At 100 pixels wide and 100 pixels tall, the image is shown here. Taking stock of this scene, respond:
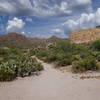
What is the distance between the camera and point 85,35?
5628 centimetres

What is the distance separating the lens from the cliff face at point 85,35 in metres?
53.3

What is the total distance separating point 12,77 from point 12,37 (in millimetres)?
108787

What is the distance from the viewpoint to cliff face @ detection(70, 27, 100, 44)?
53319 millimetres

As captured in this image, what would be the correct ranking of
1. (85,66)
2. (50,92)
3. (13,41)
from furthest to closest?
(13,41) < (85,66) < (50,92)

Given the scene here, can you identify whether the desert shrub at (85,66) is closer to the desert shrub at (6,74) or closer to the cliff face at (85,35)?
the desert shrub at (6,74)

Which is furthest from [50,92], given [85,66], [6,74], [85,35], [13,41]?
[13,41]

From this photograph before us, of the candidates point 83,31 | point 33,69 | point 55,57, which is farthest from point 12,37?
point 33,69

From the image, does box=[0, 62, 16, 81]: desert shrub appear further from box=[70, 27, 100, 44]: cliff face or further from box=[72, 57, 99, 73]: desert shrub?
box=[70, 27, 100, 44]: cliff face

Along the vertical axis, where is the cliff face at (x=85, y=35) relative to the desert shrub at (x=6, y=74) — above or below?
above

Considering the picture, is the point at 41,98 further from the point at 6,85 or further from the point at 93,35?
the point at 93,35

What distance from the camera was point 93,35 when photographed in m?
53.8

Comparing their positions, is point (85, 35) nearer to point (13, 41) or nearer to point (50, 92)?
point (50, 92)

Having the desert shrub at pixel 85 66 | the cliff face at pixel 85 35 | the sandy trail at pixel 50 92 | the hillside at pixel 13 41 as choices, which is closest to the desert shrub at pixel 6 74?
the sandy trail at pixel 50 92

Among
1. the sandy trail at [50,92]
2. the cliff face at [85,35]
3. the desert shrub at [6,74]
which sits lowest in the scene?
the sandy trail at [50,92]
